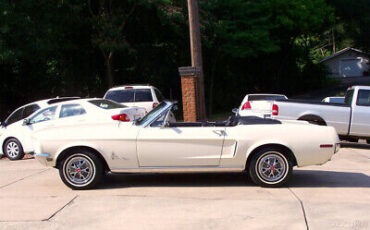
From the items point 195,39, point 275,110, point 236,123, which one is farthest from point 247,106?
point 236,123

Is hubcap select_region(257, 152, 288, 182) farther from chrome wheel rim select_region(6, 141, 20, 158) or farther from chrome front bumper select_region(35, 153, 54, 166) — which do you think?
chrome wheel rim select_region(6, 141, 20, 158)

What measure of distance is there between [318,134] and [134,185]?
3323 mm

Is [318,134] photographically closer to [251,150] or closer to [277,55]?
[251,150]

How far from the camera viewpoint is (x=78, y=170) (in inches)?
272

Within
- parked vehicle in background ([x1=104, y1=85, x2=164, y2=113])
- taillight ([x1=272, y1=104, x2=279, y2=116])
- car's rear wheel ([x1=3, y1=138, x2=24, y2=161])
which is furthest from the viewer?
parked vehicle in background ([x1=104, y1=85, x2=164, y2=113])

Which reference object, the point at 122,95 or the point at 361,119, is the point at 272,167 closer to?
the point at 361,119

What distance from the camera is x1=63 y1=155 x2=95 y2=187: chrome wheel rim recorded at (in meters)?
6.89

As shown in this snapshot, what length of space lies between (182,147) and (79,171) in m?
1.82

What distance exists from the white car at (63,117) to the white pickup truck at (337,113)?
4.17 metres

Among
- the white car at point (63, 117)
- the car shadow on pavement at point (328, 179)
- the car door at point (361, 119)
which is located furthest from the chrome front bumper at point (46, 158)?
the car door at point (361, 119)

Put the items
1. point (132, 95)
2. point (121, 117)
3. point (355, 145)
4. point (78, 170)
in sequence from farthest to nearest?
point (132, 95) < point (355, 145) < point (121, 117) < point (78, 170)

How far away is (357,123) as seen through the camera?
11.7 m

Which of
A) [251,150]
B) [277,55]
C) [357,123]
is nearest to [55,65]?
[277,55]

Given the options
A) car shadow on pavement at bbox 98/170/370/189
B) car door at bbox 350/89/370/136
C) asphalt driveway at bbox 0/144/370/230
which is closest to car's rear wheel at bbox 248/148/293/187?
asphalt driveway at bbox 0/144/370/230
